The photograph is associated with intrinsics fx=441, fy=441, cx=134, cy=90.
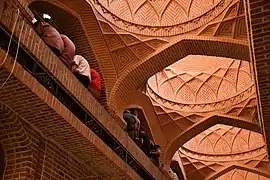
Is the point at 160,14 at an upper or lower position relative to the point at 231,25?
upper

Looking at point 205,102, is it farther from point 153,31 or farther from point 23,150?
point 23,150

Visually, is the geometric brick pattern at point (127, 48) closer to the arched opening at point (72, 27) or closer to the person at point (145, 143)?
the arched opening at point (72, 27)

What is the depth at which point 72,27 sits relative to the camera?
7.18 meters

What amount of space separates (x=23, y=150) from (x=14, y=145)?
14 cm

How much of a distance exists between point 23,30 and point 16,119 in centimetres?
104

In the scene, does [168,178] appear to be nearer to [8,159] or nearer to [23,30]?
[8,159]

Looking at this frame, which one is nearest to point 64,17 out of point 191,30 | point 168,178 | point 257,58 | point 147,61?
point 147,61

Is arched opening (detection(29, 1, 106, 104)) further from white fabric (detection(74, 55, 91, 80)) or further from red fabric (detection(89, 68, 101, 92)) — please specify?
white fabric (detection(74, 55, 91, 80))

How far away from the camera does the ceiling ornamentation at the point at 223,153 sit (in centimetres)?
1270

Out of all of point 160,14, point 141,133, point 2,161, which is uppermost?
point 160,14

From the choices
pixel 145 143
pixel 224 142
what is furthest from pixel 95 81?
pixel 224 142

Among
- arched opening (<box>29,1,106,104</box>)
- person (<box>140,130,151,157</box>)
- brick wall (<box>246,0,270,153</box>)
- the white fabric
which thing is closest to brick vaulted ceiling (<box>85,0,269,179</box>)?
arched opening (<box>29,1,106,104</box>)

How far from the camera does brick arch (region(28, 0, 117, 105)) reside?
6.93 meters

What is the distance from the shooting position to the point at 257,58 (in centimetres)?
417
